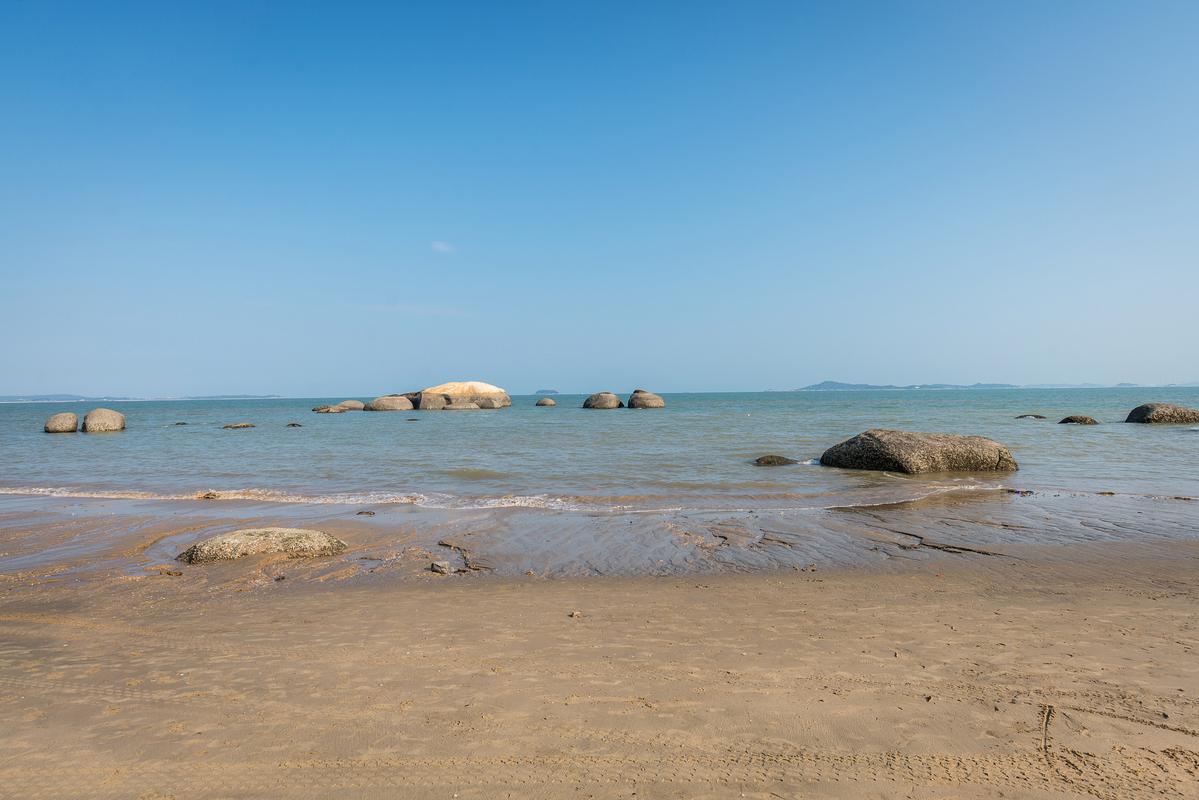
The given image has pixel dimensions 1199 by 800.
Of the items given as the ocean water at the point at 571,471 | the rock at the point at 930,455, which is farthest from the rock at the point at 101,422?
the rock at the point at 930,455

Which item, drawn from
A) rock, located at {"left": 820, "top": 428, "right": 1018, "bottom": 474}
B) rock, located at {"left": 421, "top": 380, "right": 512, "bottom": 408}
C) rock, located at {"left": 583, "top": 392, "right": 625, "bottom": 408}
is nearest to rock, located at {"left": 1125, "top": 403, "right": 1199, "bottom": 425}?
rock, located at {"left": 820, "top": 428, "right": 1018, "bottom": 474}

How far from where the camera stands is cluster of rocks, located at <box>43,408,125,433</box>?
35.5 metres

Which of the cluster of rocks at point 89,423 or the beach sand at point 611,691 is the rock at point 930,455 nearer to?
the beach sand at point 611,691

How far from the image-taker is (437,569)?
7309 mm

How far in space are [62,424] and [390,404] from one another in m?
29.5

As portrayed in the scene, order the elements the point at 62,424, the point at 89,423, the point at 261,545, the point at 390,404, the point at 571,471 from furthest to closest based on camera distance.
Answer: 1. the point at 390,404
2. the point at 89,423
3. the point at 62,424
4. the point at 571,471
5. the point at 261,545

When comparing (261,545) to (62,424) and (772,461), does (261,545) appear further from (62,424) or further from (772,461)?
(62,424)

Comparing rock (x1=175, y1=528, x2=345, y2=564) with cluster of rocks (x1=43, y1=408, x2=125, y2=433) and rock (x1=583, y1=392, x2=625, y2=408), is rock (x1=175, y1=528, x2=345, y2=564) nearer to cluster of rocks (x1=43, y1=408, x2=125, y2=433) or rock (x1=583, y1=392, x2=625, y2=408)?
cluster of rocks (x1=43, y1=408, x2=125, y2=433)

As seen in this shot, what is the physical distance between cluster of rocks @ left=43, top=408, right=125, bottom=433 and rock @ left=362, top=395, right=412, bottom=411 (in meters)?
26.4

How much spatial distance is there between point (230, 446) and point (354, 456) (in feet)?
27.7

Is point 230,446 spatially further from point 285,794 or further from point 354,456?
point 285,794

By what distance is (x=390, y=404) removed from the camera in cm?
6353

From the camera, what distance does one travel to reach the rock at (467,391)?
68.1 meters

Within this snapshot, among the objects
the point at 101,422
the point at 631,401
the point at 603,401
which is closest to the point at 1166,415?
the point at 631,401
